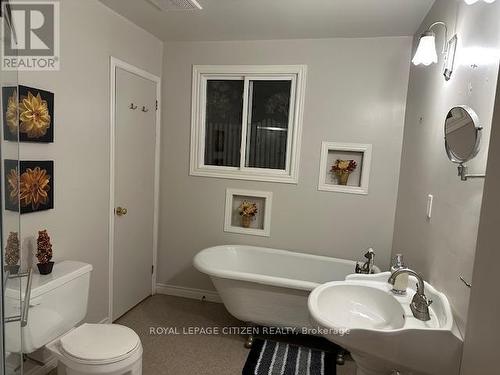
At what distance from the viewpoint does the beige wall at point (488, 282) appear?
2.89 feet

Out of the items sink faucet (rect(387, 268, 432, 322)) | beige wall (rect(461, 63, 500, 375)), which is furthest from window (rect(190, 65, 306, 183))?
beige wall (rect(461, 63, 500, 375))

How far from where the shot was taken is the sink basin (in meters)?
1.68

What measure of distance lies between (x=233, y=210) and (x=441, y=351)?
2.16 metres

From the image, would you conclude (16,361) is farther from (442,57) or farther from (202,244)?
(442,57)

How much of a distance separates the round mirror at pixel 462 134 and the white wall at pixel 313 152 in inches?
54.5

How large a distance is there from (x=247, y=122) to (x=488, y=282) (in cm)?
249

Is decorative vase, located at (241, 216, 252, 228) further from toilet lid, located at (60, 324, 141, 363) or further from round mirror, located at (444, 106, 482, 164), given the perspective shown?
round mirror, located at (444, 106, 482, 164)

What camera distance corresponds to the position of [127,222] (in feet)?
9.30

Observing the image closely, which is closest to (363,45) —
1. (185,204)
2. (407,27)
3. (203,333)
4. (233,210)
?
(407,27)

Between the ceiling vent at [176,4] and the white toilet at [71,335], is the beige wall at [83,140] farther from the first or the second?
the ceiling vent at [176,4]

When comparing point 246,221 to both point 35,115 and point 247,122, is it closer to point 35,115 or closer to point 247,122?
point 247,122

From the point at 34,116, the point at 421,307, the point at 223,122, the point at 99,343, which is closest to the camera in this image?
the point at 421,307

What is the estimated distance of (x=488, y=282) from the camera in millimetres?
934

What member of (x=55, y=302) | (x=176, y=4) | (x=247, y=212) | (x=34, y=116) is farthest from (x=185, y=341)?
(x=176, y=4)
